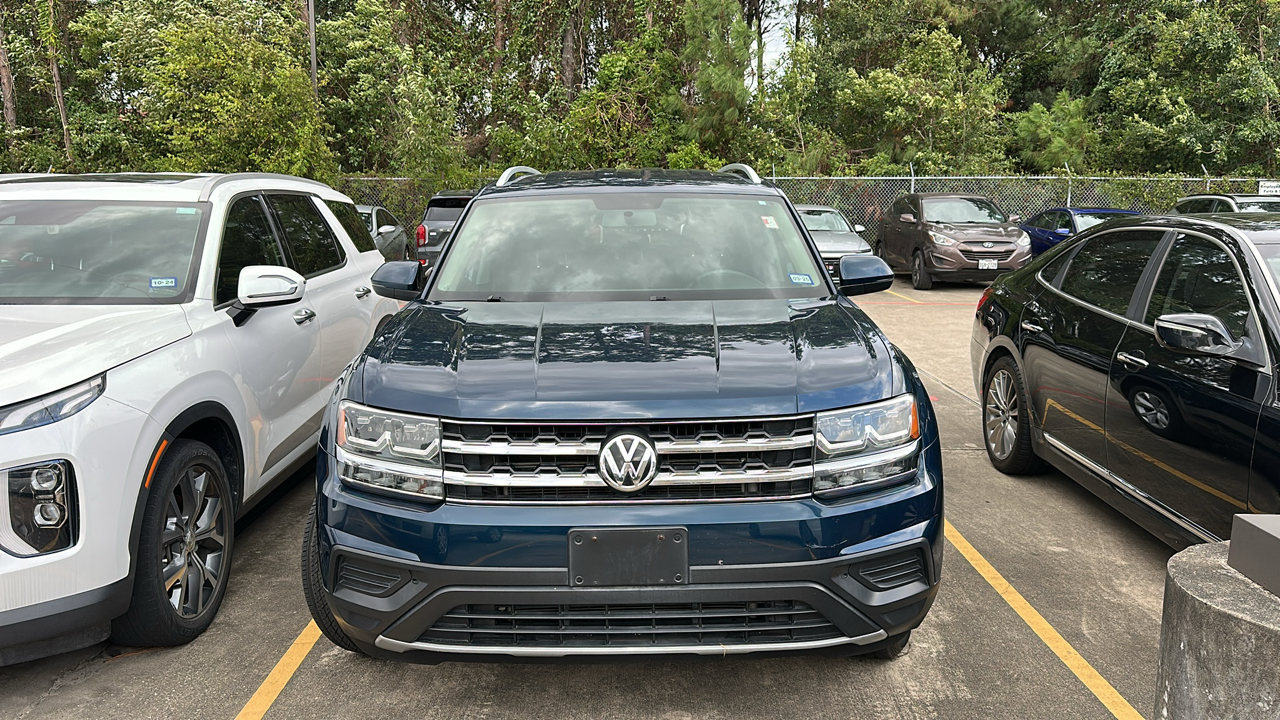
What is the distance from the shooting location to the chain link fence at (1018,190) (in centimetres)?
2044

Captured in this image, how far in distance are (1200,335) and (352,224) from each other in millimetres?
5124

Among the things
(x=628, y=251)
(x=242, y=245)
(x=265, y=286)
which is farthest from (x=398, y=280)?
(x=628, y=251)

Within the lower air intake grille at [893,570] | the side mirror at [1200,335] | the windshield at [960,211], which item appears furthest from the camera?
the windshield at [960,211]

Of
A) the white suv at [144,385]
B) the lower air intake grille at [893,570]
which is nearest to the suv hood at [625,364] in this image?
the lower air intake grille at [893,570]

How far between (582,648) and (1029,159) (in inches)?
1020

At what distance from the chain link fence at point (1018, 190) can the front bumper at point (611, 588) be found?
18.2 m

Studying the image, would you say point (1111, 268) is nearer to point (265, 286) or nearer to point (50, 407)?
point (265, 286)

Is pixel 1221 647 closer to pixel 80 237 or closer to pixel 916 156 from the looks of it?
pixel 80 237

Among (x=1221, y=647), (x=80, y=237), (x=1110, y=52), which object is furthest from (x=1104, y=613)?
(x=1110, y=52)

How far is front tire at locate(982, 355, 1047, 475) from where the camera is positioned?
5324mm

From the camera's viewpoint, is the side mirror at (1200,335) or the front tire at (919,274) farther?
the front tire at (919,274)

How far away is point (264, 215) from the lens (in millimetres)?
4844

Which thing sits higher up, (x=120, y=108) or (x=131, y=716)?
(x=120, y=108)

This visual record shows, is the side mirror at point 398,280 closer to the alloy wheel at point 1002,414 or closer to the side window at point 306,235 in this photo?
the side window at point 306,235
